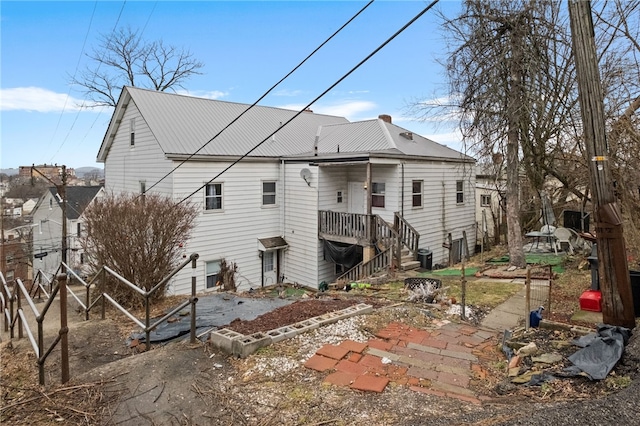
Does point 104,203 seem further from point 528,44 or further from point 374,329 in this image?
point 528,44

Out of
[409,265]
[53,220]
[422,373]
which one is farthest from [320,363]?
[53,220]

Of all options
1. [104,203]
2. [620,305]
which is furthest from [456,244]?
[104,203]

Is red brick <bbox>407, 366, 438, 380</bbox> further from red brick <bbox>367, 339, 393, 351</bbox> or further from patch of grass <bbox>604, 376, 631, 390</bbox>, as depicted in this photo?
patch of grass <bbox>604, 376, 631, 390</bbox>

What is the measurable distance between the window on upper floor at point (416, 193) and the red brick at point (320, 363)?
39.0 feet

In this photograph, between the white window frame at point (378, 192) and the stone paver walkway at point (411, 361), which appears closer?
the stone paver walkway at point (411, 361)

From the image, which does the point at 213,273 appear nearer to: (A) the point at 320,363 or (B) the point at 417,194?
(B) the point at 417,194

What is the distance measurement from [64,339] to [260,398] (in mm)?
2025

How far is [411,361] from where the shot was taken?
4.36 metres

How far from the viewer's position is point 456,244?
1816 centimetres

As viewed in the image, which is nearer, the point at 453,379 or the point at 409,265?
the point at 453,379

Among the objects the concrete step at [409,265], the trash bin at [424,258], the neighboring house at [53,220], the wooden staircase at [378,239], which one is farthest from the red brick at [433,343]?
the neighboring house at [53,220]

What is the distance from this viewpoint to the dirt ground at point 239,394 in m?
3.09

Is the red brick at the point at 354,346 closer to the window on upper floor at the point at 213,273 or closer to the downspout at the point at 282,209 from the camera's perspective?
the window on upper floor at the point at 213,273

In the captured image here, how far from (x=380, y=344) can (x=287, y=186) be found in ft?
39.5
